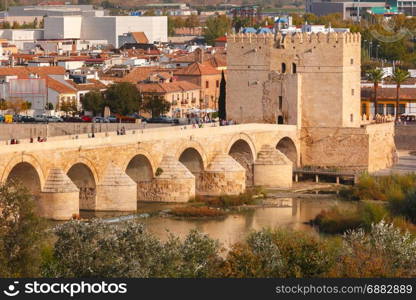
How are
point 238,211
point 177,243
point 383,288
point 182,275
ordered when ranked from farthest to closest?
point 238,211, point 177,243, point 182,275, point 383,288

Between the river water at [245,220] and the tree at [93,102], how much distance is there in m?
17.6

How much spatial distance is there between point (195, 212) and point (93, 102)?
21.2 m

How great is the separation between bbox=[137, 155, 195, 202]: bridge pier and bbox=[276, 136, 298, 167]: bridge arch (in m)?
7.25

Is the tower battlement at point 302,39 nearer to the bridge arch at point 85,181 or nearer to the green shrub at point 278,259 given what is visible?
the bridge arch at point 85,181

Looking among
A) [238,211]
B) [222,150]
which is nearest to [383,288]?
[238,211]

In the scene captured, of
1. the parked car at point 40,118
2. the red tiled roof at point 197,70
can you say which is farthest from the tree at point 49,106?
the red tiled roof at point 197,70

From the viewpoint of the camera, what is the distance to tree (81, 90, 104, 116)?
6684 cm

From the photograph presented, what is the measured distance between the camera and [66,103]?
6912 cm

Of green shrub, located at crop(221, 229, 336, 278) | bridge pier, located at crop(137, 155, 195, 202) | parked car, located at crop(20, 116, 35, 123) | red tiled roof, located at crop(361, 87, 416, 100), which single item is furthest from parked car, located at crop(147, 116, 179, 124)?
green shrub, located at crop(221, 229, 336, 278)

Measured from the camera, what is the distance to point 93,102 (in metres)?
67.1

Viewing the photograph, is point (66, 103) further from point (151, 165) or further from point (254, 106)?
point (151, 165)

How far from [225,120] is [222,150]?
574 cm

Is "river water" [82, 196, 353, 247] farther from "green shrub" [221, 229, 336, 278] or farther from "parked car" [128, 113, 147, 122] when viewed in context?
"parked car" [128, 113, 147, 122]

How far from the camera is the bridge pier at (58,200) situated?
4450 cm
